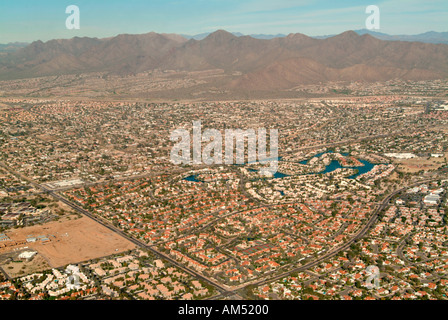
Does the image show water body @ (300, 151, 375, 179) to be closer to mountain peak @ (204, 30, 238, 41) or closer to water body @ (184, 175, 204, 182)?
water body @ (184, 175, 204, 182)

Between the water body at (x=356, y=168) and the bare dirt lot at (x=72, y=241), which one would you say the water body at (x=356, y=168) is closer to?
the water body at (x=356, y=168)

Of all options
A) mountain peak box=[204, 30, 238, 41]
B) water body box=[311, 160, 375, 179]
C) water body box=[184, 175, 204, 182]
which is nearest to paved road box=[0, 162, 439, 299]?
water body box=[311, 160, 375, 179]

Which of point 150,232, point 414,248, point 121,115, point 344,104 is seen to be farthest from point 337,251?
point 344,104

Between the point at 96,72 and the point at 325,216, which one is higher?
the point at 96,72

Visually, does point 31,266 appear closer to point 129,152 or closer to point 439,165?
point 129,152

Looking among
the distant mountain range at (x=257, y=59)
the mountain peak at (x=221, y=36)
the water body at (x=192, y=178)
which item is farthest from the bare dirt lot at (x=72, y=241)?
the mountain peak at (x=221, y=36)
